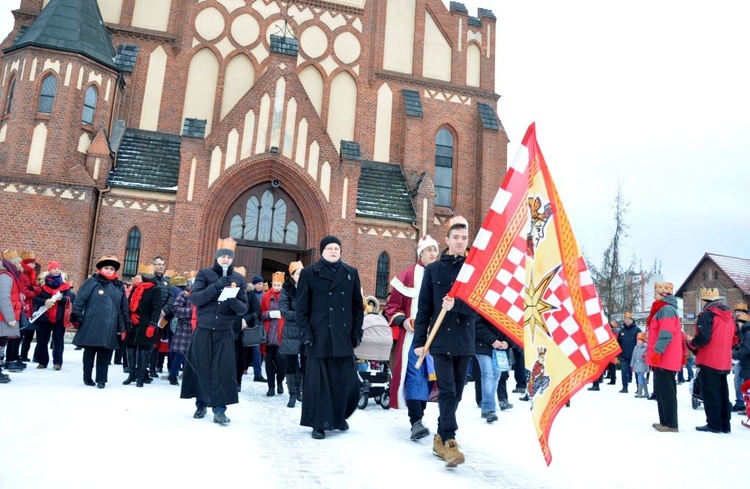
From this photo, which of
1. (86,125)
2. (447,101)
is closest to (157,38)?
(86,125)

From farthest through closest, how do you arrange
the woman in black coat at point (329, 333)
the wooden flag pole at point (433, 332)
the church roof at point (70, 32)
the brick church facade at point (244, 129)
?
the church roof at point (70, 32), the brick church facade at point (244, 129), the woman in black coat at point (329, 333), the wooden flag pole at point (433, 332)

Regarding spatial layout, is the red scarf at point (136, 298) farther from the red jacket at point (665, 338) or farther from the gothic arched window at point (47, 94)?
the gothic arched window at point (47, 94)

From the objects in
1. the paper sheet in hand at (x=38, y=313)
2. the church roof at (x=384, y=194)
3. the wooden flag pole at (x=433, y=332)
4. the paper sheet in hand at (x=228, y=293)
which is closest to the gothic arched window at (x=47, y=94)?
the church roof at (x=384, y=194)

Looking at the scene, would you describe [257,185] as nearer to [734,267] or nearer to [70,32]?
[70,32]

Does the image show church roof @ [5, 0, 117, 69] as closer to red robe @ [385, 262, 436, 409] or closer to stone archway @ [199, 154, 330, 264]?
stone archway @ [199, 154, 330, 264]

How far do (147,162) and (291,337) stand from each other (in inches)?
541

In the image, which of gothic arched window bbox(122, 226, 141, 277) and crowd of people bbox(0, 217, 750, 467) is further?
gothic arched window bbox(122, 226, 141, 277)

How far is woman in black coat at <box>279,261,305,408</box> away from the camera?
7641 mm

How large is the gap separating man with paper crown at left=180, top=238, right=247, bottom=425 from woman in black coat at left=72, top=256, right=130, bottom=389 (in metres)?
2.58

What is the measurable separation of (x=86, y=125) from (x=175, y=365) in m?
12.5

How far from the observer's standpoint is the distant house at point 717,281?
38.9m

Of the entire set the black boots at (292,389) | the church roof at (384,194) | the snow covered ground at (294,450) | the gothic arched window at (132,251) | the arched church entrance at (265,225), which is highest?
the church roof at (384,194)

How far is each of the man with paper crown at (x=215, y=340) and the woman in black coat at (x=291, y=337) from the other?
1.23 m

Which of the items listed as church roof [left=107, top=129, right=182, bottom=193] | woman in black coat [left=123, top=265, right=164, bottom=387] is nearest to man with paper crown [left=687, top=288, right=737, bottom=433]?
woman in black coat [left=123, top=265, right=164, bottom=387]
